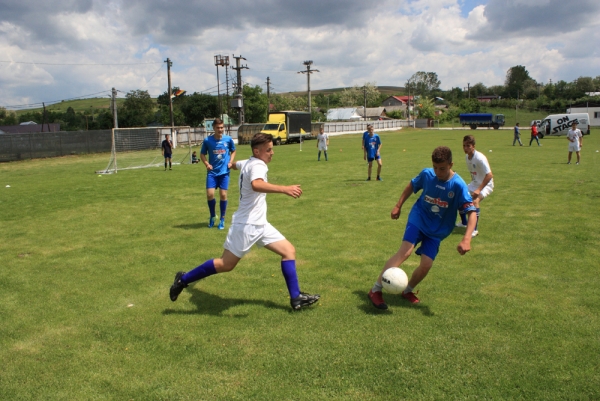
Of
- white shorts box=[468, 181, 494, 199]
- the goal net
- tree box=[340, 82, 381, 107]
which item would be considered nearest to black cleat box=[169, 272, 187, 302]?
white shorts box=[468, 181, 494, 199]

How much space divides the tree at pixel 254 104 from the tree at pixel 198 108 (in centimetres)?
646

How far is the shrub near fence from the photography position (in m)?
30.0

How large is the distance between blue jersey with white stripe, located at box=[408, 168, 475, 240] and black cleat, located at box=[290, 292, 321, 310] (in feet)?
4.60

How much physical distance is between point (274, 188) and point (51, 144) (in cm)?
3342

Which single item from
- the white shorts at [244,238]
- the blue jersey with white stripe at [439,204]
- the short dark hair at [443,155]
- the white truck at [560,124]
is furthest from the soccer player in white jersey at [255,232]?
the white truck at [560,124]

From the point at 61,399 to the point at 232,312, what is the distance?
1.90 metres

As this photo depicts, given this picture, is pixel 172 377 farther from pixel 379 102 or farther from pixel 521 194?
pixel 379 102

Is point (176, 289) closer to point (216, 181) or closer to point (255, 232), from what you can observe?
point (255, 232)

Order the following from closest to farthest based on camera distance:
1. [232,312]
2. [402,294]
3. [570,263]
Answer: [232,312] < [402,294] < [570,263]

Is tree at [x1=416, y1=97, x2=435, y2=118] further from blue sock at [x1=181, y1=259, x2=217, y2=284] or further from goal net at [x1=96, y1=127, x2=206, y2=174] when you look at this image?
blue sock at [x1=181, y1=259, x2=217, y2=284]

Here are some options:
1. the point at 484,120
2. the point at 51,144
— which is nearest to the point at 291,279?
the point at 51,144

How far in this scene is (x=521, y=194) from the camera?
1245 cm

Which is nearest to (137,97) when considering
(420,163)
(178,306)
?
(420,163)

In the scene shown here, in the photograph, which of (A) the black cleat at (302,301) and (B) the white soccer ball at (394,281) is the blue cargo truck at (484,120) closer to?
(B) the white soccer ball at (394,281)
